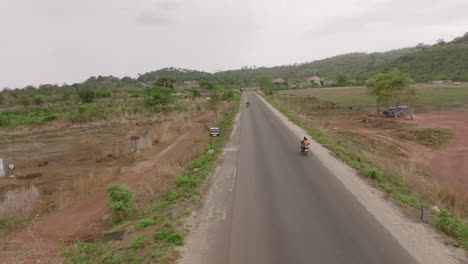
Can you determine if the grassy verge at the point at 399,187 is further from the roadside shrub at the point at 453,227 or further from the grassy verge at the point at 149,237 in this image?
the grassy verge at the point at 149,237

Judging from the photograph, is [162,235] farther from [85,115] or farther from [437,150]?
[85,115]

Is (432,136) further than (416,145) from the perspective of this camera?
Yes

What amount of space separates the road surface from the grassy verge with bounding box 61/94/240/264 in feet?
2.71

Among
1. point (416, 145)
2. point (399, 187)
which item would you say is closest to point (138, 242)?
point (399, 187)

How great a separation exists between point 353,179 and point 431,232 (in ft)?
16.8

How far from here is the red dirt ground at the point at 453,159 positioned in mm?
17438

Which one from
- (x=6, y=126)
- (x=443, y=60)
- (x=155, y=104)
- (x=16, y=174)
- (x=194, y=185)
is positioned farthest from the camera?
(x=443, y=60)

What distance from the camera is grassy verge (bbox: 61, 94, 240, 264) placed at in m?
8.29

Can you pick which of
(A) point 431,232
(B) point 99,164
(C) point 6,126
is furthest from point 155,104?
(A) point 431,232

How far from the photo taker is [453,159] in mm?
21984

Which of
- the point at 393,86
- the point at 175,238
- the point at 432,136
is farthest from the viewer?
the point at 393,86

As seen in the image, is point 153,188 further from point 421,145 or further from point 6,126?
point 6,126

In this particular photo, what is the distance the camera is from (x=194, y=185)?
45.5ft

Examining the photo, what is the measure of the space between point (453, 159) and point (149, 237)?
23002mm
